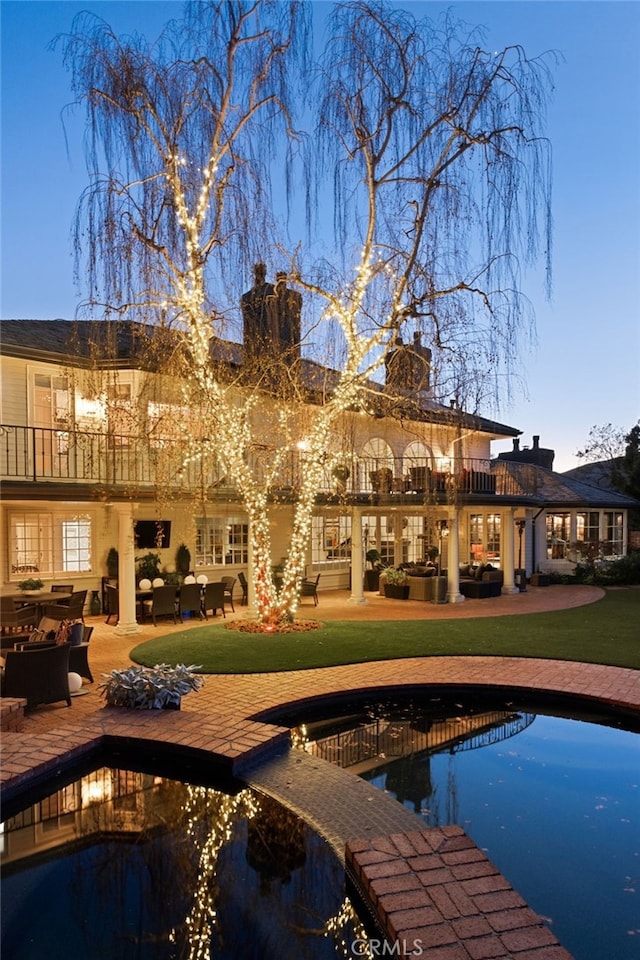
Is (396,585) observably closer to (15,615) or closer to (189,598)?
(189,598)

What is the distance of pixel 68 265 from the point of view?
9188 millimetres

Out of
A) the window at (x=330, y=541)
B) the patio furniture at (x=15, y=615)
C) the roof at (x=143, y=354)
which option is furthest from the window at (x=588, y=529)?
the patio furniture at (x=15, y=615)

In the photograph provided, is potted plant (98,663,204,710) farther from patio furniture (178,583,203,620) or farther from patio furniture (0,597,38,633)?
patio furniture (178,583,203,620)

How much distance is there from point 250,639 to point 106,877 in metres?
7.33

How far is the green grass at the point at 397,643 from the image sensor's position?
9.67m

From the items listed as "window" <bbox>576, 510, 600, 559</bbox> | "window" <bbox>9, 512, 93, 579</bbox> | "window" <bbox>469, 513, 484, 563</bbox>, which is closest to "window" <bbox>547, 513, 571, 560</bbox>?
"window" <bbox>576, 510, 600, 559</bbox>

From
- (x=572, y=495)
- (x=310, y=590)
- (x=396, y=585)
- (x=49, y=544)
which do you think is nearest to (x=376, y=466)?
(x=396, y=585)

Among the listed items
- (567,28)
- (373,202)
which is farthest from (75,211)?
(567,28)

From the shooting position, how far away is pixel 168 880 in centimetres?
405

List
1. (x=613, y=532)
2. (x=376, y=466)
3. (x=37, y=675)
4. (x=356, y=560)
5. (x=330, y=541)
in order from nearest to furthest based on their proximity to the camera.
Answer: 1. (x=37, y=675)
2. (x=356, y=560)
3. (x=376, y=466)
4. (x=330, y=541)
5. (x=613, y=532)

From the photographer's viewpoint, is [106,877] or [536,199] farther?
[536,199]

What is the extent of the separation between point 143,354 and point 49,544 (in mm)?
6020

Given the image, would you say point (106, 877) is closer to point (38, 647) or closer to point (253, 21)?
point (38, 647)

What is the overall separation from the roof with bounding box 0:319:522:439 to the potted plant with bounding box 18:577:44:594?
467 cm
